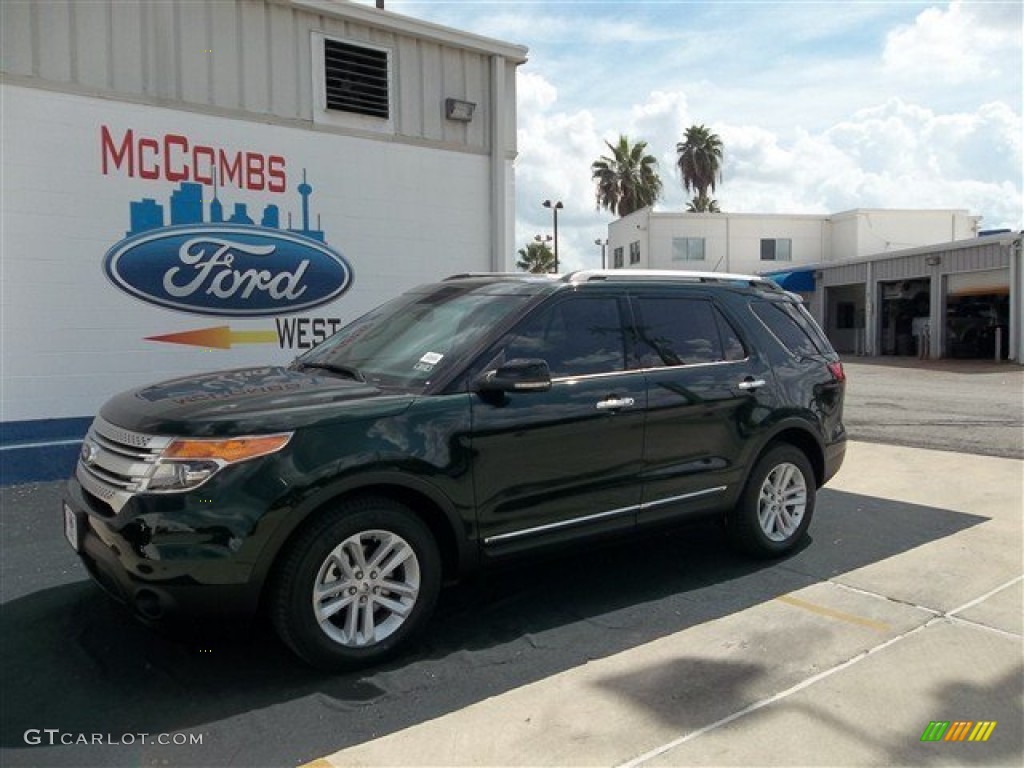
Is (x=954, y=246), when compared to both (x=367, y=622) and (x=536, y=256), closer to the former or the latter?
(x=367, y=622)

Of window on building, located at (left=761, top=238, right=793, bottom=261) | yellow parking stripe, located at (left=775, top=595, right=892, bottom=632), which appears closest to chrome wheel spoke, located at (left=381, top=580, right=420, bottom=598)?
yellow parking stripe, located at (left=775, top=595, right=892, bottom=632)

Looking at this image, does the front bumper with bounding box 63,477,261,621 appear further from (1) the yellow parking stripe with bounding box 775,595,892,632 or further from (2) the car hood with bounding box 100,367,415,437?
(1) the yellow parking stripe with bounding box 775,595,892,632

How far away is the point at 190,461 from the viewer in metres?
3.31

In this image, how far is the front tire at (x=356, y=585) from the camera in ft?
11.3

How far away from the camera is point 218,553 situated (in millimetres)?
3283

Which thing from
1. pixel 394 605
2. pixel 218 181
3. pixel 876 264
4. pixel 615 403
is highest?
pixel 876 264

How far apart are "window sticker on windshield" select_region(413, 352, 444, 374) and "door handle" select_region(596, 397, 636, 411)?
882 mm

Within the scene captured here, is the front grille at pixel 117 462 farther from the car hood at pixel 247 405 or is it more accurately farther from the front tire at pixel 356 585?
the front tire at pixel 356 585

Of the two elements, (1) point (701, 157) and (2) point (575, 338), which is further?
(1) point (701, 157)

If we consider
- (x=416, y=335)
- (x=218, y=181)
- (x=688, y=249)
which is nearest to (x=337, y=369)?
(x=416, y=335)

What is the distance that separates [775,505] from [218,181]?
20.0 feet

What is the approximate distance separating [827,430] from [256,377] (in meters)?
3.69

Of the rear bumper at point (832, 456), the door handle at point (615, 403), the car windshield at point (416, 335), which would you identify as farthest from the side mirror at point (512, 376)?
the rear bumper at point (832, 456)

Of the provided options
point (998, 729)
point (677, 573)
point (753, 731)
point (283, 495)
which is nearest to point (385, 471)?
point (283, 495)
